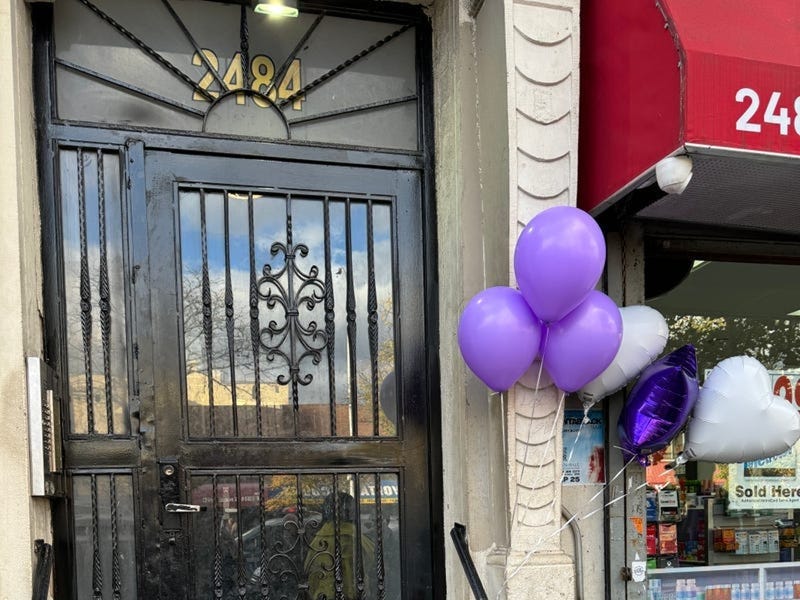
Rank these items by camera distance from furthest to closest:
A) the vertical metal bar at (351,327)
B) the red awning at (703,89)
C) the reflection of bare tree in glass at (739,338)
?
the reflection of bare tree in glass at (739,338) → the vertical metal bar at (351,327) → the red awning at (703,89)

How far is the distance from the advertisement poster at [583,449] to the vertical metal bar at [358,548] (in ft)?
3.95

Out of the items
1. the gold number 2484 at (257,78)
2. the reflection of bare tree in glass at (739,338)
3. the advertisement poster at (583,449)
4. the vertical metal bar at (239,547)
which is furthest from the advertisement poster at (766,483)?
the gold number 2484 at (257,78)

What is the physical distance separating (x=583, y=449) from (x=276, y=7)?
10.0ft

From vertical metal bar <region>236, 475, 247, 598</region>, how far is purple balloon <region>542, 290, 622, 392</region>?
5.99ft

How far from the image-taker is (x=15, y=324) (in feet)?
9.82

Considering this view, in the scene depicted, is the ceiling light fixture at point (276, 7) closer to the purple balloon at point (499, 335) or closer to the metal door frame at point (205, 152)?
the metal door frame at point (205, 152)

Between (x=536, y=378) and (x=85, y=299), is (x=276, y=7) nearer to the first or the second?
(x=85, y=299)

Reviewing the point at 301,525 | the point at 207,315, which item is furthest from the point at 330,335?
the point at 301,525

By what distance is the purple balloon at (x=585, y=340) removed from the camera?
299 centimetres

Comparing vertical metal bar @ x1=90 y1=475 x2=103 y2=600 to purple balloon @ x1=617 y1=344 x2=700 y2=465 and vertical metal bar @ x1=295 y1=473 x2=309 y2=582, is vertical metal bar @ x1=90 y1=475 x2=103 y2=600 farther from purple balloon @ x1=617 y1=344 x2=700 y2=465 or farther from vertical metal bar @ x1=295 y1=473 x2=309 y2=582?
purple balloon @ x1=617 y1=344 x2=700 y2=465

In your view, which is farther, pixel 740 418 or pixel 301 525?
pixel 301 525

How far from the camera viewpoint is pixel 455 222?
12.3 ft

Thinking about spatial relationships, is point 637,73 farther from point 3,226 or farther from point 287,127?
point 3,226

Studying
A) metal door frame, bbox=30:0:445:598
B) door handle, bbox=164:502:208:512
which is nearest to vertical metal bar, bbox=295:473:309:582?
door handle, bbox=164:502:208:512
